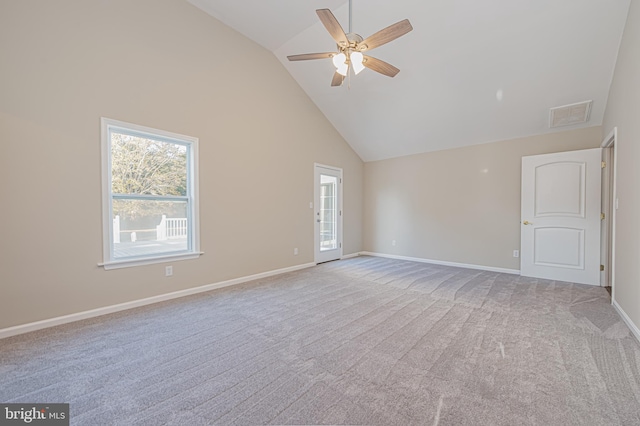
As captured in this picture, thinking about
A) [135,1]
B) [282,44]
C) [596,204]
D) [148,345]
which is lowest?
[148,345]

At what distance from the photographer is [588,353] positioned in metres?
2.13

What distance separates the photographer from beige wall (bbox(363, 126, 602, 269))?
4.76 metres

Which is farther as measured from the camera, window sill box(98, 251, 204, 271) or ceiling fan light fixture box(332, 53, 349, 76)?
window sill box(98, 251, 204, 271)

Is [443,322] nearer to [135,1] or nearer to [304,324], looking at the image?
[304,324]

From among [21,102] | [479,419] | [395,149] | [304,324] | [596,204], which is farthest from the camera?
[395,149]

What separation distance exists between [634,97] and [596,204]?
1.99 metres

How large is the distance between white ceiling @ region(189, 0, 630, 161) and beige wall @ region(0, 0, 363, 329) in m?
0.71

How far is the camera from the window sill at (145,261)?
9.71ft

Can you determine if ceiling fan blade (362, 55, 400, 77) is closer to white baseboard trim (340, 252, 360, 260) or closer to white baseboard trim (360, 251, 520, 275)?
white baseboard trim (360, 251, 520, 275)

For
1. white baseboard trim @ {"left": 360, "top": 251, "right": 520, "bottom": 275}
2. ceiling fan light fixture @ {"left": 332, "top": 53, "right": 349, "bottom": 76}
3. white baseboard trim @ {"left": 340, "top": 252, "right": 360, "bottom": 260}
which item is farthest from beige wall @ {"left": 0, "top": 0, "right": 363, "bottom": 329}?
white baseboard trim @ {"left": 360, "top": 251, "right": 520, "bottom": 275}

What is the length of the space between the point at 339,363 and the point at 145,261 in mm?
2618

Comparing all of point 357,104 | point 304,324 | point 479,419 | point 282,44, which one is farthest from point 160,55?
point 479,419

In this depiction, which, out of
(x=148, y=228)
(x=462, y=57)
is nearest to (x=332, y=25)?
(x=462, y=57)

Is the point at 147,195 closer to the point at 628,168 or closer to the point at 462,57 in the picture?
the point at 462,57
